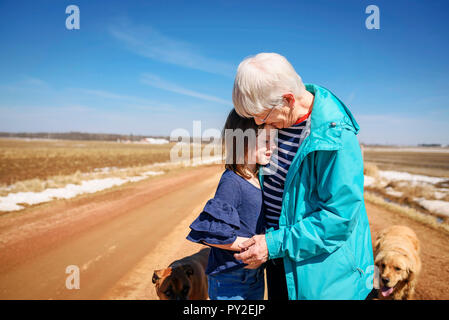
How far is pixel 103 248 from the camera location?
5406mm

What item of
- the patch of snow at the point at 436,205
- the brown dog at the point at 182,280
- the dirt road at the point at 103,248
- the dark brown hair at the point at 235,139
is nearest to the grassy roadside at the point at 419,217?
the dirt road at the point at 103,248

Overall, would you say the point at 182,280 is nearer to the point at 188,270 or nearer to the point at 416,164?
the point at 188,270

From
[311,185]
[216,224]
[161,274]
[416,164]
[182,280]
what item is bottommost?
[416,164]

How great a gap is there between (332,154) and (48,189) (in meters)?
13.9

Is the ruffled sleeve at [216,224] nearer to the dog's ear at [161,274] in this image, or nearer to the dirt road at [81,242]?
the dog's ear at [161,274]

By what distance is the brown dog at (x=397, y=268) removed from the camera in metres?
3.63

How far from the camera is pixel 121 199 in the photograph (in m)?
10.2

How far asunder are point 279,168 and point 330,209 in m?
0.43

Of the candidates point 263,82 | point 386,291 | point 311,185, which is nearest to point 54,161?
point 386,291

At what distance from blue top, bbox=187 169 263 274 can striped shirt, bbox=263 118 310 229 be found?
0.06 metres

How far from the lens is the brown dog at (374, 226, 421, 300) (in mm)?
3627

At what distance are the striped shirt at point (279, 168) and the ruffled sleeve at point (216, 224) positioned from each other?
30cm
